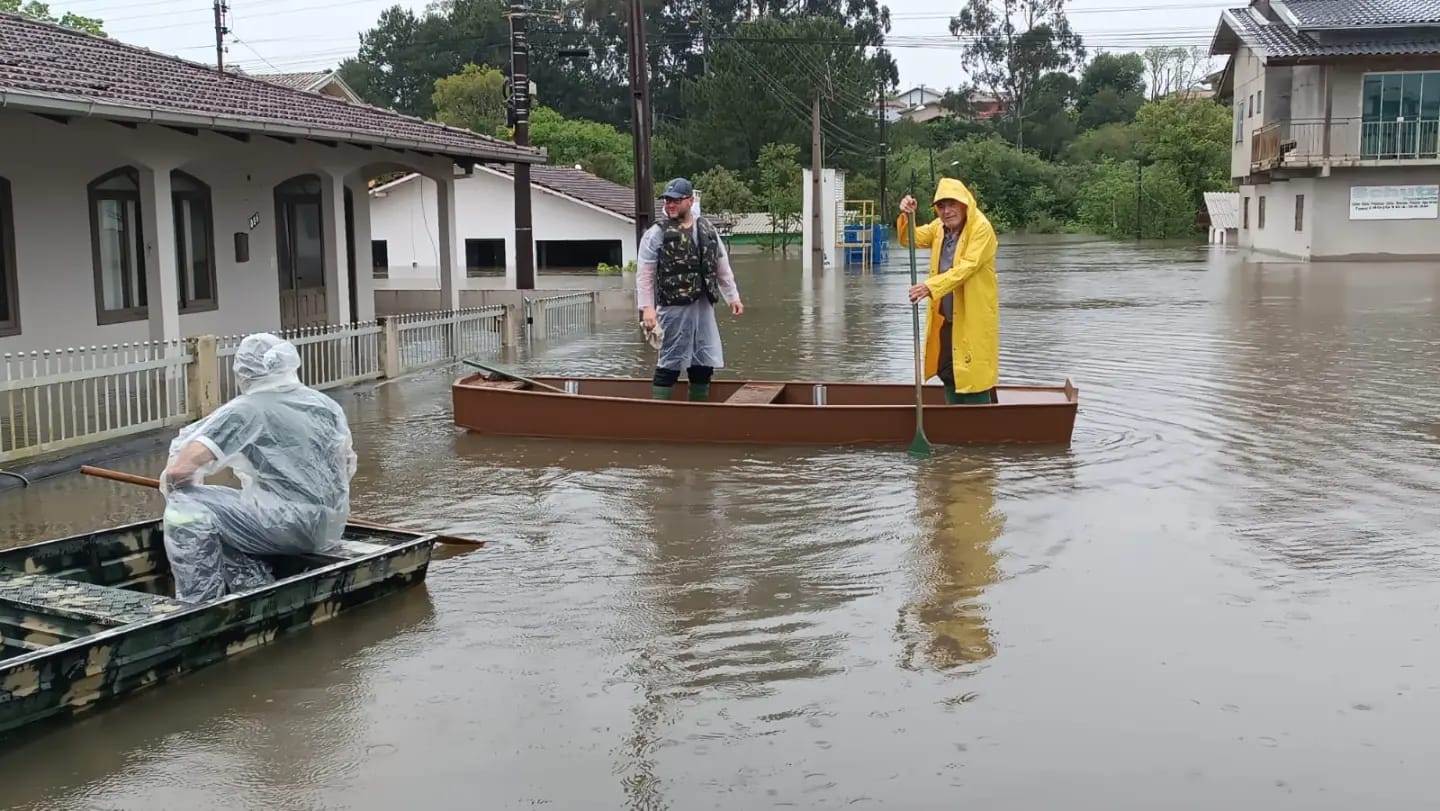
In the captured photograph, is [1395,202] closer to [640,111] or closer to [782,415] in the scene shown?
[640,111]

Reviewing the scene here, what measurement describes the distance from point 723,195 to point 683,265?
44.6m

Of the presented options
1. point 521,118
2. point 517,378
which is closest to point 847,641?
point 517,378

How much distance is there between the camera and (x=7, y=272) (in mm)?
13156

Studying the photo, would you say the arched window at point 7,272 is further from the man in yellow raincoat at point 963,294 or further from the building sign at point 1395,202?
the building sign at point 1395,202

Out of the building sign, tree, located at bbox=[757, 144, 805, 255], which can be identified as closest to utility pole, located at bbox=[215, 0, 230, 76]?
tree, located at bbox=[757, 144, 805, 255]

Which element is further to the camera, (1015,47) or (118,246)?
(1015,47)

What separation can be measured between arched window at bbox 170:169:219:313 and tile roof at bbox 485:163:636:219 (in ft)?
70.4

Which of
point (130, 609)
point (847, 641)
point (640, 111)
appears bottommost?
point (847, 641)

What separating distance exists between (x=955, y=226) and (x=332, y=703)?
250 inches

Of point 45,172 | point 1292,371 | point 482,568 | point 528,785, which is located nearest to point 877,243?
point 1292,371

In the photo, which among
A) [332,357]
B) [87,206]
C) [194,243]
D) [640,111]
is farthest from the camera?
[640,111]

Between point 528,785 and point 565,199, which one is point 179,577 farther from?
point 565,199

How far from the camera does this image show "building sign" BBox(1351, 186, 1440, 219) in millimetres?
37156

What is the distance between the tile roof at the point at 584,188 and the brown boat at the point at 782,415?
26.8 metres
